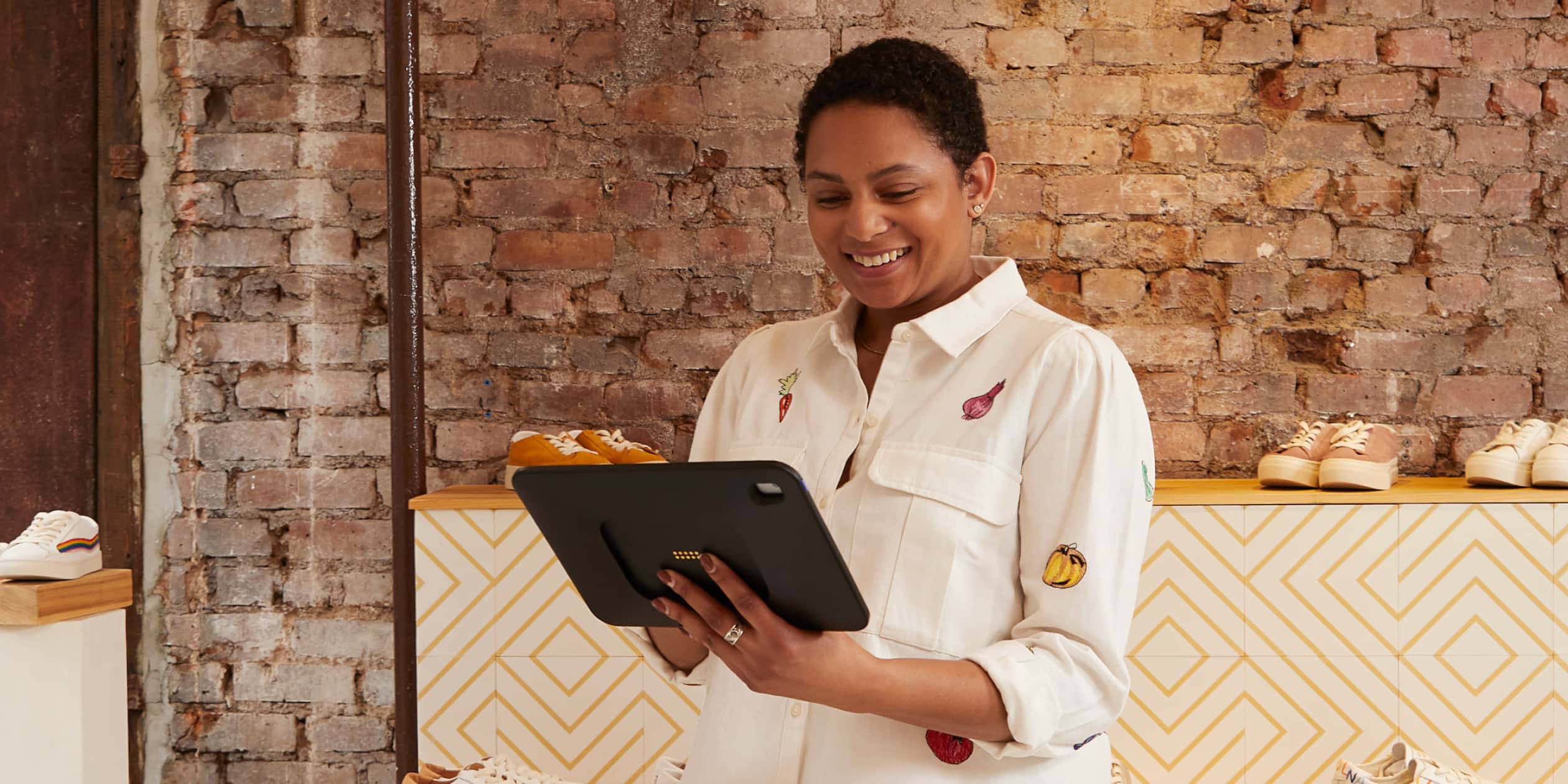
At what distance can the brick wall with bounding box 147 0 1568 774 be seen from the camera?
231cm

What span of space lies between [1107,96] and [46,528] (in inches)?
82.5

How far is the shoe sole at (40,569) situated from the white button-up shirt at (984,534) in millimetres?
1182

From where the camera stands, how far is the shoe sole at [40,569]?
5.63 ft

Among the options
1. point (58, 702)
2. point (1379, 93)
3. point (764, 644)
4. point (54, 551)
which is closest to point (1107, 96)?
point (1379, 93)

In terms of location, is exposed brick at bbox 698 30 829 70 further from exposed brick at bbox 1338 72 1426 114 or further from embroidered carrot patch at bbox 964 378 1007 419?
embroidered carrot patch at bbox 964 378 1007 419

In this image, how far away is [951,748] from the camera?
1.05 m

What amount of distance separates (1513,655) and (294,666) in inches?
91.9

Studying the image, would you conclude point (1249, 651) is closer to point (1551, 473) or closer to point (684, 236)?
point (1551, 473)

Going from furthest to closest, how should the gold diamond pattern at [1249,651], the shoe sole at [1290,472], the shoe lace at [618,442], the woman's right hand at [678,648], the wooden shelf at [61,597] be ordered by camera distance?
the shoe lace at [618,442] < the shoe sole at [1290,472] < the gold diamond pattern at [1249,651] < the wooden shelf at [61,597] < the woman's right hand at [678,648]

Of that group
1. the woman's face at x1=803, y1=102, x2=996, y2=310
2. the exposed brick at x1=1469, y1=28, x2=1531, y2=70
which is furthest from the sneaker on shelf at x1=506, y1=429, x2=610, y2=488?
the exposed brick at x1=1469, y1=28, x2=1531, y2=70

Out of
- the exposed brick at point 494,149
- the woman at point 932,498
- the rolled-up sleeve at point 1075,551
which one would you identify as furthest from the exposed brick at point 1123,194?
the rolled-up sleeve at point 1075,551

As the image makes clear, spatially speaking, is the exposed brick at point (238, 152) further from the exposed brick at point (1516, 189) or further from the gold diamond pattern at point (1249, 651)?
the exposed brick at point (1516, 189)

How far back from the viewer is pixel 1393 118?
232cm

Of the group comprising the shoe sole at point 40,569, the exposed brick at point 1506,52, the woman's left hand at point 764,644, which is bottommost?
the shoe sole at point 40,569
